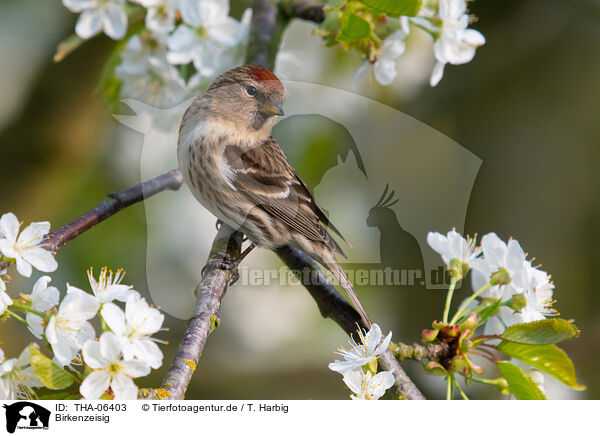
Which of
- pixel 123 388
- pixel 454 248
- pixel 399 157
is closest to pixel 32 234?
pixel 123 388

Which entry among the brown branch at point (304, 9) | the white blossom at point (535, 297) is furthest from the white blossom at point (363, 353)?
the brown branch at point (304, 9)

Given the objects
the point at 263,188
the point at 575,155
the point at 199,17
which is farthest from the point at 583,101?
the point at 199,17

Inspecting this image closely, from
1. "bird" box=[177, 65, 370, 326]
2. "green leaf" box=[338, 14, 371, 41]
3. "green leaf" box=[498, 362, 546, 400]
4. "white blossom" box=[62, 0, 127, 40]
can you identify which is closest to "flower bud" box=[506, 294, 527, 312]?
"green leaf" box=[498, 362, 546, 400]

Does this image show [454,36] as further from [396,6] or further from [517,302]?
[517,302]

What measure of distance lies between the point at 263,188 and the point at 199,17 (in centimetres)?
39

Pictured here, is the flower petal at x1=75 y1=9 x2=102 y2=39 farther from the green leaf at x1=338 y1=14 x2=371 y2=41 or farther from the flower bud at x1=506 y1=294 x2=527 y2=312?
the flower bud at x1=506 y1=294 x2=527 y2=312

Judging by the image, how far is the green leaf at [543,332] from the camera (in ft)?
2.58

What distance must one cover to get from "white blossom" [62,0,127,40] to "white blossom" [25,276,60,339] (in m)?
0.52

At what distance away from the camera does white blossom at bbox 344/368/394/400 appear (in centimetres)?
85

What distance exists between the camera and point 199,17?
1.09 m

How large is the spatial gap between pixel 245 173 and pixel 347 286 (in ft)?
1.19

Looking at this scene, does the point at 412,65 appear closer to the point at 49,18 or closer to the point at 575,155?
the point at 575,155

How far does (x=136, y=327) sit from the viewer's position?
0.73m
